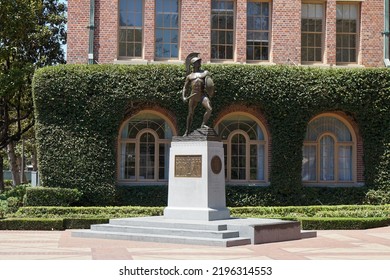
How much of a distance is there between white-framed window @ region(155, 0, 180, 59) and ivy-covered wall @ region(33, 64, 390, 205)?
161 cm

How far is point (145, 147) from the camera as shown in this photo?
1188 inches

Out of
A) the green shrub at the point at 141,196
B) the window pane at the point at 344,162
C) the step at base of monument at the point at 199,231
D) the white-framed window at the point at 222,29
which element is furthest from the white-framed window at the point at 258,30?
the step at base of monument at the point at 199,231

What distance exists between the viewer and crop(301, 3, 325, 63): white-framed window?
31359 mm

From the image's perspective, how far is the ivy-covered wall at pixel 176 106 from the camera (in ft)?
94.1

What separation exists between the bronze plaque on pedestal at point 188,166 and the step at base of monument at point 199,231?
133 cm

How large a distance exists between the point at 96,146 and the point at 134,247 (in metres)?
12.4

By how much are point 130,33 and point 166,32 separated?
1.52m

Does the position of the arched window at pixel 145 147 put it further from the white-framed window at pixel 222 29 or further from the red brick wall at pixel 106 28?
the white-framed window at pixel 222 29

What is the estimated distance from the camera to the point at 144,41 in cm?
3041

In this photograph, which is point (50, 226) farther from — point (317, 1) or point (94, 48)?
point (317, 1)

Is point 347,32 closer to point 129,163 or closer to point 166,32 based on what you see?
point 166,32
